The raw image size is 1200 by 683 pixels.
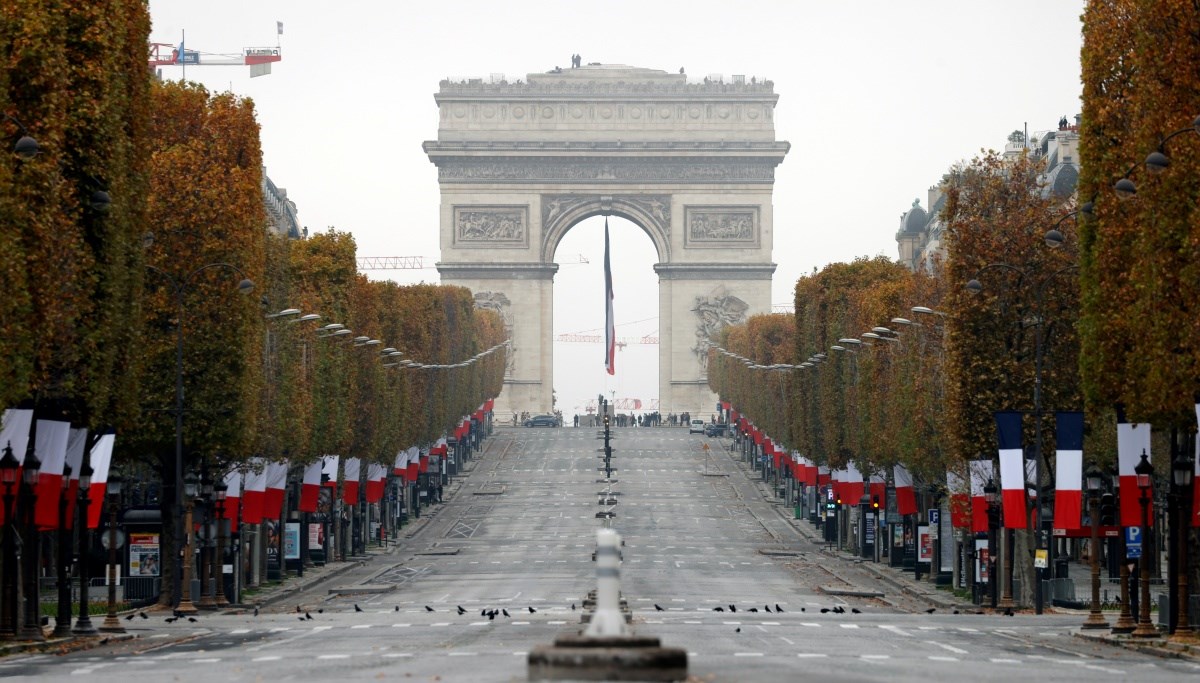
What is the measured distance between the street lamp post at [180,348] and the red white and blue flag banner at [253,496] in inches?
203

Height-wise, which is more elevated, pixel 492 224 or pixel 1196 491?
pixel 492 224

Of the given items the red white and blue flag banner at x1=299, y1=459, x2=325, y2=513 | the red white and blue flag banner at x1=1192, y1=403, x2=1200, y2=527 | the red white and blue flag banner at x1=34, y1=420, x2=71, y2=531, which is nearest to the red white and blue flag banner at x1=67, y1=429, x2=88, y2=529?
the red white and blue flag banner at x1=34, y1=420, x2=71, y2=531

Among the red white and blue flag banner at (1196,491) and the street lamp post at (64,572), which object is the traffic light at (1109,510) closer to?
the red white and blue flag banner at (1196,491)

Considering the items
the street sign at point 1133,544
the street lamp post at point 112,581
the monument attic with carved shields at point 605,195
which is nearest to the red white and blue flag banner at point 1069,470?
the street sign at point 1133,544

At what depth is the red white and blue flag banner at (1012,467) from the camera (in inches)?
2160

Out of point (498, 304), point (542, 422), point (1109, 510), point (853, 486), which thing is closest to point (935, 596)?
point (853, 486)

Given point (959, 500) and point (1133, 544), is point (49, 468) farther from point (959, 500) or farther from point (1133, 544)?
point (959, 500)

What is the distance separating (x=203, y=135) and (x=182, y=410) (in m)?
10.3

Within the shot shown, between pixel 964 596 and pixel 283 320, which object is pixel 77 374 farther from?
pixel 964 596

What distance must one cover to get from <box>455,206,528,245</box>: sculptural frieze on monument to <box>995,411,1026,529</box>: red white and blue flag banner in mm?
136261

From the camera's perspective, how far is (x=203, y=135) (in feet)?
212

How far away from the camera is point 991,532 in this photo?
6138cm

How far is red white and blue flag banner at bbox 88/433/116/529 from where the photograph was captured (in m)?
48.1

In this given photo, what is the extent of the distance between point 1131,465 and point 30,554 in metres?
22.3
